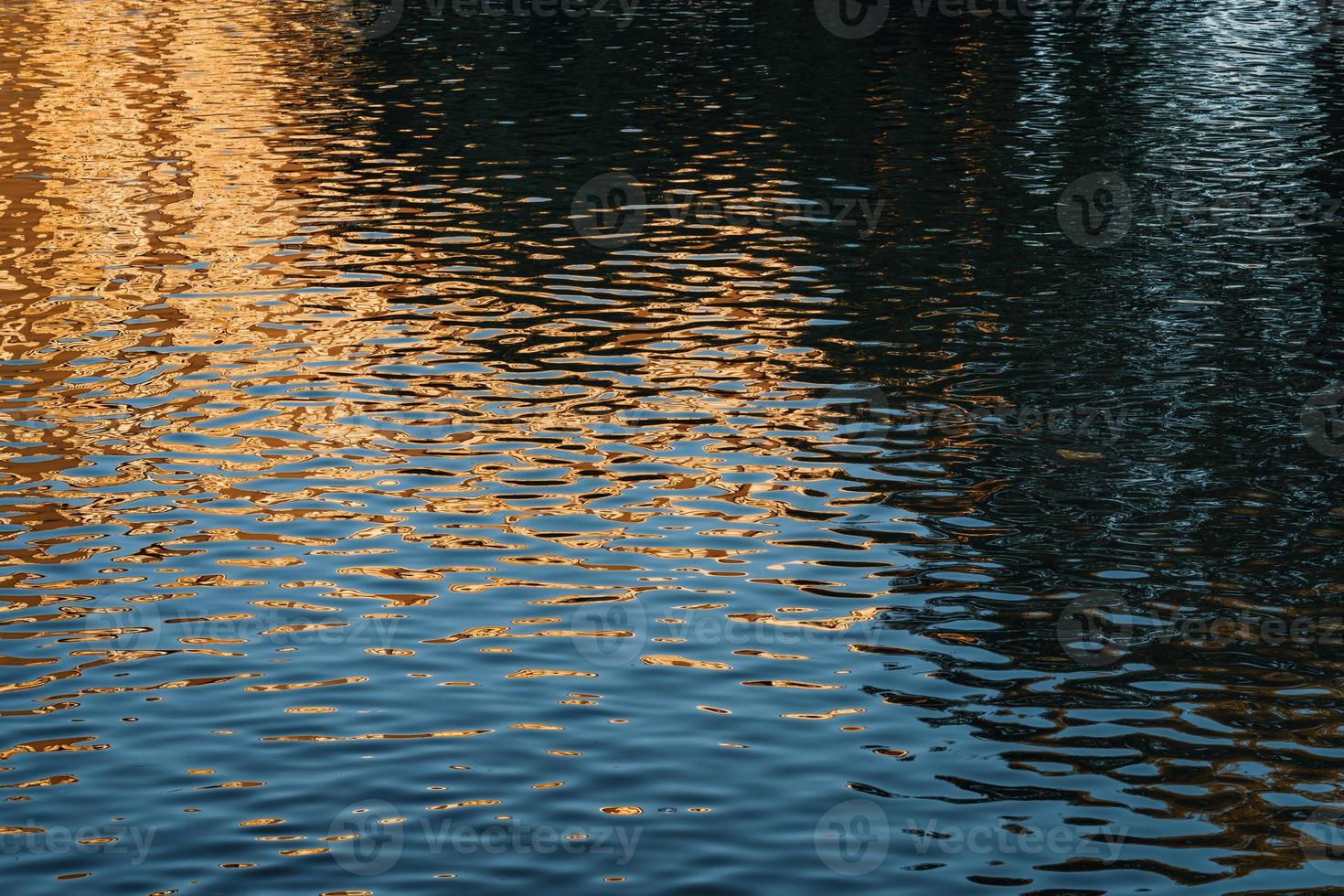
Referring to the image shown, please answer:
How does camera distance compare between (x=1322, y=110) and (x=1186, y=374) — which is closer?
(x=1186, y=374)

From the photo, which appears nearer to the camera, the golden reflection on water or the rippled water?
the rippled water

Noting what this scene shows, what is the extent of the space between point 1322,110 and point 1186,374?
105 ft

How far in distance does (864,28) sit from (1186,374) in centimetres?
5862

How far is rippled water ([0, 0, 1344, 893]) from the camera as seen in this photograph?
1616 centimetres

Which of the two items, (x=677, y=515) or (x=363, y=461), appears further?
(x=363, y=461)

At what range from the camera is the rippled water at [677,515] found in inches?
636

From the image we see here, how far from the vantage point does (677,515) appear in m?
24.5

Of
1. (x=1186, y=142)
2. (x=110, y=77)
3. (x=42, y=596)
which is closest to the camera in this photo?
(x=42, y=596)

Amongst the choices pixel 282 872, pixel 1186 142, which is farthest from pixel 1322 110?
pixel 282 872

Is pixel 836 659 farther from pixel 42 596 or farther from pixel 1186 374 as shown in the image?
pixel 1186 374

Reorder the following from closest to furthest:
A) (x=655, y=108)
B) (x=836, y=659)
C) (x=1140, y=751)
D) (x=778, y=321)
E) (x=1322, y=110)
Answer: (x=1140, y=751)
(x=836, y=659)
(x=778, y=321)
(x=1322, y=110)
(x=655, y=108)

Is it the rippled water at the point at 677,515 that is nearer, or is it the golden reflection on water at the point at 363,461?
the rippled water at the point at 677,515

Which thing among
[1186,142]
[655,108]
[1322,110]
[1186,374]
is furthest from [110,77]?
[1186,374]

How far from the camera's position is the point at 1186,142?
52.8 metres
